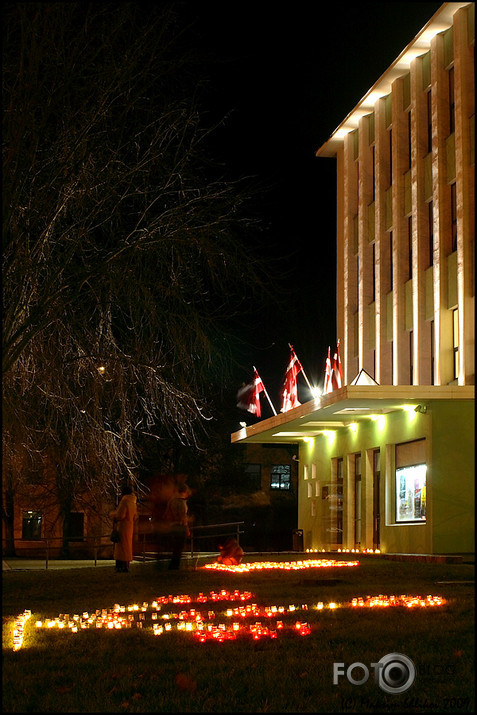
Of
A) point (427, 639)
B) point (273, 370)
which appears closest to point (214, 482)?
point (273, 370)

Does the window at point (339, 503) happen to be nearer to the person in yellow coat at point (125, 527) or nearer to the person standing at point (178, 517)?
the person in yellow coat at point (125, 527)

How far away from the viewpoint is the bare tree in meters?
10.3

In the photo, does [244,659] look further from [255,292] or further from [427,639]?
[255,292]

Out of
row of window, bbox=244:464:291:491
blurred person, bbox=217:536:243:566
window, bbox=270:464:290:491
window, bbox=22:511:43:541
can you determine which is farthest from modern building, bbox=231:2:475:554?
window, bbox=270:464:290:491

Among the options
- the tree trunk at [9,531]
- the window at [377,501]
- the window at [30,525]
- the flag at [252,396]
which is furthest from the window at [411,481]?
the window at [30,525]

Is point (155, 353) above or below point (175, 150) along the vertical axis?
below

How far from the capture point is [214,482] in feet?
189

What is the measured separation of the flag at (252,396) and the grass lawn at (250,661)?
72.8 ft

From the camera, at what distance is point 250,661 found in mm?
7559

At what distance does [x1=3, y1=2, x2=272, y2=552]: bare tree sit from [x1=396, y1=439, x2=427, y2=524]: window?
16.5m

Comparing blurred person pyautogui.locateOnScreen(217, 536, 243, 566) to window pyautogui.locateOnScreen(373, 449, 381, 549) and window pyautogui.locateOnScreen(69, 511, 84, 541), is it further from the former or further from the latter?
window pyautogui.locateOnScreen(69, 511, 84, 541)

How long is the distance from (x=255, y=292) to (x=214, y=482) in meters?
46.3

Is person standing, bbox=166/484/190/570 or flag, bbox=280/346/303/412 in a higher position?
flag, bbox=280/346/303/412

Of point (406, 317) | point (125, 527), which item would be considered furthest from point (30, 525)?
point (125, 527)
